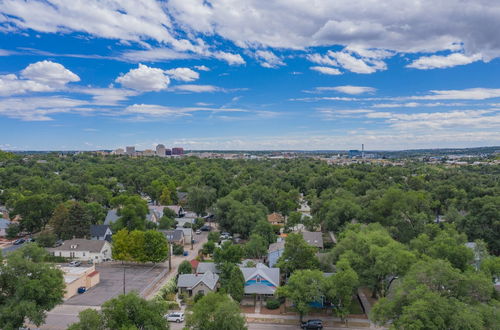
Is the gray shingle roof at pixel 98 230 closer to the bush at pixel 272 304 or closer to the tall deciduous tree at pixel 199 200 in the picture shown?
the tall deciduous tree at pixel 199 200

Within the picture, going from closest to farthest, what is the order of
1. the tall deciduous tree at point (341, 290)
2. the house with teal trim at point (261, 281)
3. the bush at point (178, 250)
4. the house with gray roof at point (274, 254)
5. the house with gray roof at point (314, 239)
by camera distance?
the tall deciduous tree at point (341, 290) → the house with teal trim at point (261, 281) → the house with gray roof at point (274, 254) → the house with gray roof at point (314, 239) → the bush at point (178, 250)

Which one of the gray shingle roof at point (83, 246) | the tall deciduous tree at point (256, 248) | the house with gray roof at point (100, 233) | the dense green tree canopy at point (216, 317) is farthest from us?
the house with gray roof at point (100, 233)

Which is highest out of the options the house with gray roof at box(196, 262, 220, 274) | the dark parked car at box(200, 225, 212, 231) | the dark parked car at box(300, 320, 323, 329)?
the house with gray roof at box(196, 262, 220, 274)

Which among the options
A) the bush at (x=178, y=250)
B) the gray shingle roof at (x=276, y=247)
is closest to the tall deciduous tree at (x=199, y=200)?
the bush at (x=178, y=250)

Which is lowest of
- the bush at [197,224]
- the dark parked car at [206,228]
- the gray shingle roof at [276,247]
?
the dark parked car at [206,228]

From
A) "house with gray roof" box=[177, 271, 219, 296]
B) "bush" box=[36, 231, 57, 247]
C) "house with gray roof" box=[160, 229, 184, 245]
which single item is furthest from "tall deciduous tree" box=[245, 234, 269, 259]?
"bush" box=[36, 231, 57, 247]

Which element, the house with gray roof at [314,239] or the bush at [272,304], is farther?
the house with gray roof at [314,239]

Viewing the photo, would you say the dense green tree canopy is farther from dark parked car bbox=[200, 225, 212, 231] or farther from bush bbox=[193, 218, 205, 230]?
dark parked car bbox=[200, 225, 212, 231]
